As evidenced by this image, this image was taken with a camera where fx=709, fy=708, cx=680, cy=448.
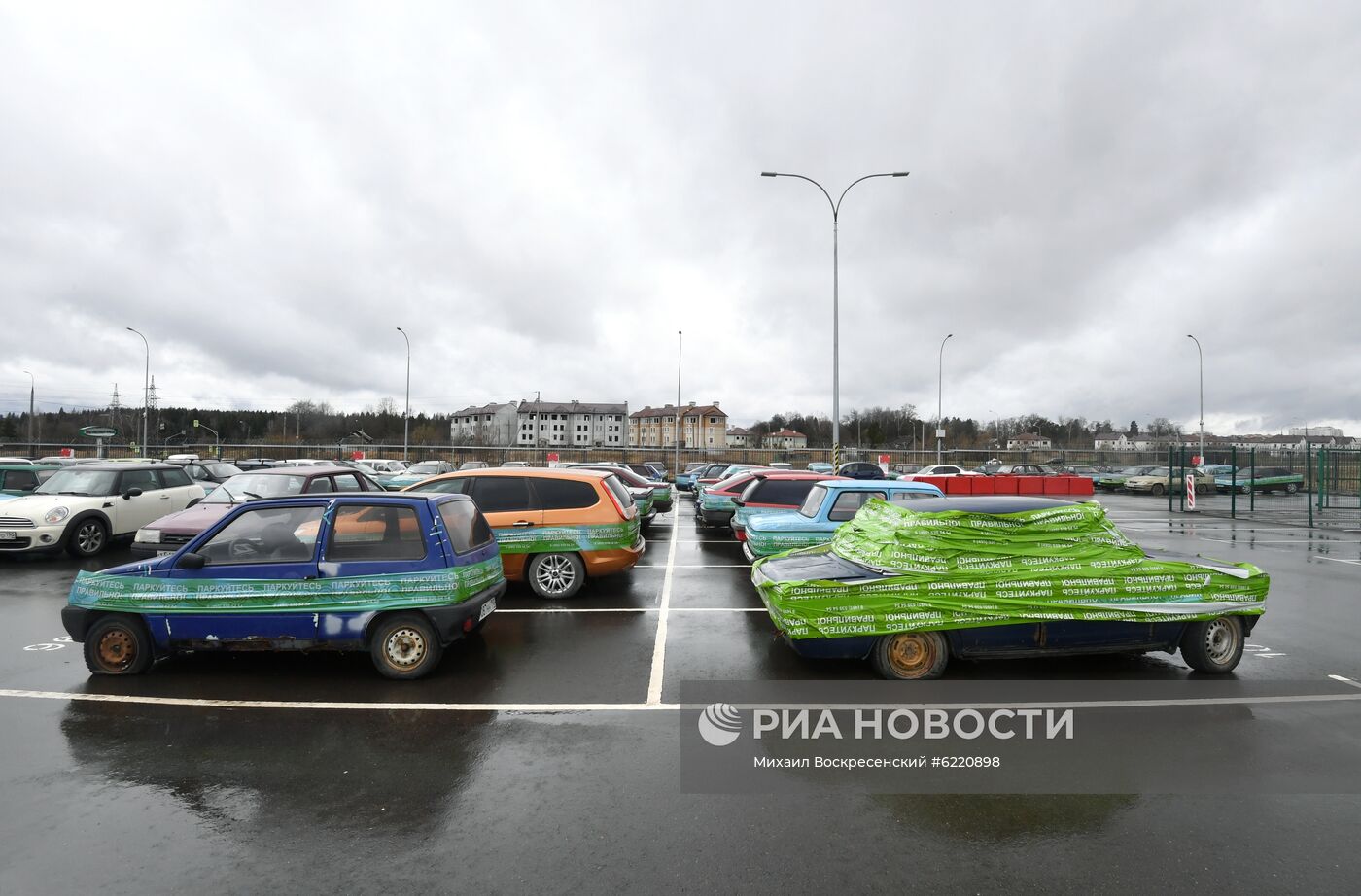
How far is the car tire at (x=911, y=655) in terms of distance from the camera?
5.88 metres

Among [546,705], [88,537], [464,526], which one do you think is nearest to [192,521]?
[88,537]

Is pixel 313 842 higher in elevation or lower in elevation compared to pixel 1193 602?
lower

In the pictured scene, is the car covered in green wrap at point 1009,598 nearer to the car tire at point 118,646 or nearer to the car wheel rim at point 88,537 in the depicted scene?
the car tire at point 118,646

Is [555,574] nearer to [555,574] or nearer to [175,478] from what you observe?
[555,574]

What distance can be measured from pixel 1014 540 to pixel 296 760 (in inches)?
224

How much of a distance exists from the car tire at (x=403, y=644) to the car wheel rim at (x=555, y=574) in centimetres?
348

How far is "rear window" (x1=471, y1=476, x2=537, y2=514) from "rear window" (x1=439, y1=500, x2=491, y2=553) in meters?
2.45

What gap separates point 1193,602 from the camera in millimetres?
6031

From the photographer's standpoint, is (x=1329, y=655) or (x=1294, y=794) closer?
(x=1294, y=794)

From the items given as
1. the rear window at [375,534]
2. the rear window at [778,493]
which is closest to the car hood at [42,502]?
the rear window at [375,534]

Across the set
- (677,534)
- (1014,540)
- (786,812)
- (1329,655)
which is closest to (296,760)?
(786,812)

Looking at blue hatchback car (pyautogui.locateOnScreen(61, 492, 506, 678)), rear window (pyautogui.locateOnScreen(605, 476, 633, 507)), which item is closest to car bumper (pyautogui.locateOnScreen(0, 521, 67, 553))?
blue hatchback car (pyautogui.locateOnScreen(61, 492, 506, 678))

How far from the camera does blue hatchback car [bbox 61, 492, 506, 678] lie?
5910 mm

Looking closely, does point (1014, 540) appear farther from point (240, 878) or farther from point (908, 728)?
point (240, 878)
